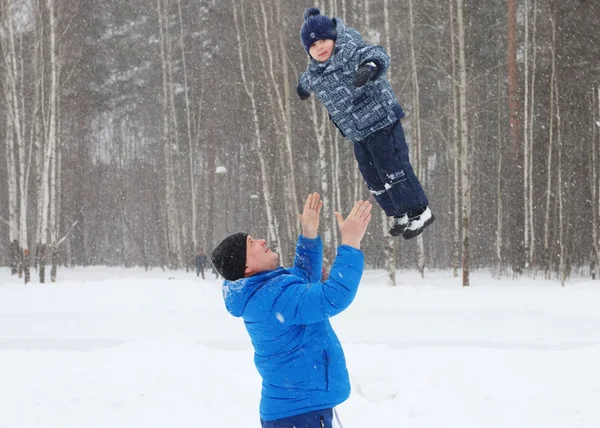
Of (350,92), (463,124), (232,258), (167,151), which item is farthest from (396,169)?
(167,151)

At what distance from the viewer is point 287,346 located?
3.31m

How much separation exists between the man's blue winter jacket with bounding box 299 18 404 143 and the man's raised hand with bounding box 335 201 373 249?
24.0 inches

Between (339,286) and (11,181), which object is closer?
(339,286)

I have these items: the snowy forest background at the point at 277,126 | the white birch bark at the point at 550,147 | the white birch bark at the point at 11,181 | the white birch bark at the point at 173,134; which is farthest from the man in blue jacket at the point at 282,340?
the white birch bark at the point at 173,134

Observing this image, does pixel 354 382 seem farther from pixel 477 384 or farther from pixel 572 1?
pixel 572 1

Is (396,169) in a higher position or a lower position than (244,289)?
higher

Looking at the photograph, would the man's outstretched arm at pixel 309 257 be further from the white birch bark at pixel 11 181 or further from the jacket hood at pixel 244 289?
the white birch bark at pixel 11 181

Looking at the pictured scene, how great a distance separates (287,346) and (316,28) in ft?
5.37

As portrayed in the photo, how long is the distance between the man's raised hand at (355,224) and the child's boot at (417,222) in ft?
1.37

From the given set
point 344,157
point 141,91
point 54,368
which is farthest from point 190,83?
point 54,368

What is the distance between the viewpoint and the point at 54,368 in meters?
7.89

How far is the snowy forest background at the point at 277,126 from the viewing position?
17.8 metres

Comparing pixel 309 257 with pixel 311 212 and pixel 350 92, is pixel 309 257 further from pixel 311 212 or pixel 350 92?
pixel 350 92

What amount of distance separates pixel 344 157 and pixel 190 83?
24.5 ft
